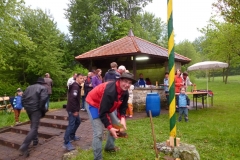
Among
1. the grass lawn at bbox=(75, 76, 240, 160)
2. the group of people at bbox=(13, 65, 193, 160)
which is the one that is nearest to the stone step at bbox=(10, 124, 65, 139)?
the group of people at bbox=(13, 65, 193, 160)

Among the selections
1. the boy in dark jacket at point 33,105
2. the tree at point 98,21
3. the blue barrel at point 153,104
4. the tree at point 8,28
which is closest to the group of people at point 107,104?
the boy in dark jacket at point 33,105

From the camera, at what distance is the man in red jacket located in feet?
11.0

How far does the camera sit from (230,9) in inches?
433

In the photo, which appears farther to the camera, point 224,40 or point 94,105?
point 224,40

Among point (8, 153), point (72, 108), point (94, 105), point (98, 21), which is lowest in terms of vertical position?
point (8, 153)

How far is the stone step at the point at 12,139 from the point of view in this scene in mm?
6442

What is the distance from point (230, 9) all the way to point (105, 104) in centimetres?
1068

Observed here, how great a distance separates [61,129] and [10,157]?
2.11 metres

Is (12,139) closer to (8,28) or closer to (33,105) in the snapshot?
(33,105)

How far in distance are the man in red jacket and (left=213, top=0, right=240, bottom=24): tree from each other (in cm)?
954

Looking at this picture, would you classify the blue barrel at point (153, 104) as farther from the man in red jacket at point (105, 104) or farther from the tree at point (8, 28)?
the tree at point (8, 28)

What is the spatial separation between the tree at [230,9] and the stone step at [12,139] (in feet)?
35.2

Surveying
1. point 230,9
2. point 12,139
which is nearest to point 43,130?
point 12,139

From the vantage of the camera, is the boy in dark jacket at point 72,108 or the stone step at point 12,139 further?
the stone step at point 12,139
